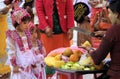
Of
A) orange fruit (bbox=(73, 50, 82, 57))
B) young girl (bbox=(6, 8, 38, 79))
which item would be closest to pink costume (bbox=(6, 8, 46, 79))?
young girl (bbox=(6, 8, 38, 79))

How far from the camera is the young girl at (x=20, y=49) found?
14.0ft

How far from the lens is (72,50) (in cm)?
385

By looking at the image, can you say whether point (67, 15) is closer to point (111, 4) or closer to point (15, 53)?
point (15, 53)

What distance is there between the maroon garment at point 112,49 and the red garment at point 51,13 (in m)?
1.68

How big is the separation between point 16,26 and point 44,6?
2.21 ft

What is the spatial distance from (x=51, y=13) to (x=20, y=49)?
0.79 meters

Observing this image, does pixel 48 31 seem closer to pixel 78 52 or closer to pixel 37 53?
pixel 37 53

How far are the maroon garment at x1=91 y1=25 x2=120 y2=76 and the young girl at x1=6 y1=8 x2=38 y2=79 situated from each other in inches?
48.3

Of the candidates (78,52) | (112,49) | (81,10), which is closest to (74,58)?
(78,52)

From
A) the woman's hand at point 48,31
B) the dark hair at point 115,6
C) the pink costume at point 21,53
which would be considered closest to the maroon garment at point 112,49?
the dark hair at point 115,6

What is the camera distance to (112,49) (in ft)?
10.7

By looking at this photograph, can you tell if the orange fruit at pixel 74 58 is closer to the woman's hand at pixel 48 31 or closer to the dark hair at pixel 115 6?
the dark hair at pixel 115 6

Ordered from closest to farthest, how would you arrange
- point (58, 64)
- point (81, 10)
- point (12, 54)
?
point (58, 64) → point (12, 54) → point (81, 10)

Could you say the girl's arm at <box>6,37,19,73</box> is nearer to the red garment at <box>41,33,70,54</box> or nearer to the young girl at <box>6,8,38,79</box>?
the young girl at <box>6,8,38,79</box>
